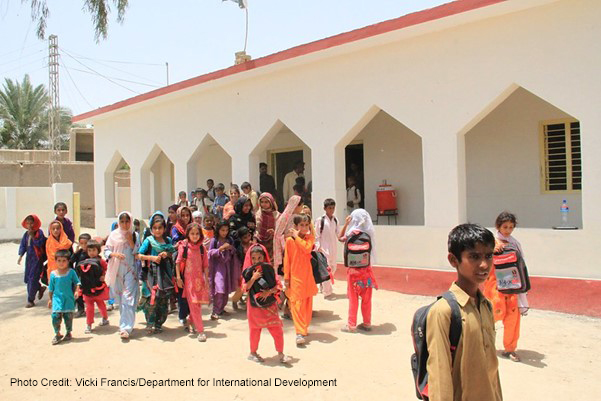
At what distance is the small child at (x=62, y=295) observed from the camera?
17.6 feet

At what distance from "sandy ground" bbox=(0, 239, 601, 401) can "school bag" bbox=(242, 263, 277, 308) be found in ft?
1.83

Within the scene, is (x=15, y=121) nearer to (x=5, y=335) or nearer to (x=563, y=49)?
(x=5, y=335)

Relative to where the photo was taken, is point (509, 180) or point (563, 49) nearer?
point (563, 49)

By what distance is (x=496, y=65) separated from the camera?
6414 millimetres

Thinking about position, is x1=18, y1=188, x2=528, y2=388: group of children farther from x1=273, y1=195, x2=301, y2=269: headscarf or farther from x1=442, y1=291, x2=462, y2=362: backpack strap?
x1=442, y1=291, x2=462, y2=362: backpack strap

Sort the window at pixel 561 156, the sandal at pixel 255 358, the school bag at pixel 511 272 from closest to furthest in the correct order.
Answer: the school bag at pixel 511 272 < the sandal at pixel 255 358 < the window at pixel 561 156

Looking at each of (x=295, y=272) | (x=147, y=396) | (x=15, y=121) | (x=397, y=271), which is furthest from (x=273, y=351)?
(x=15, y=121)

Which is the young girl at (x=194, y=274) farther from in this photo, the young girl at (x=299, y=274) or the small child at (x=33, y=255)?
the small child at (x=33, y=255)

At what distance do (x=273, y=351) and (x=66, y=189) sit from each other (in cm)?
1334

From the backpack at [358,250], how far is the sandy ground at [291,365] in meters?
0.76

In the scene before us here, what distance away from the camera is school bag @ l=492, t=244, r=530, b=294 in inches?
172

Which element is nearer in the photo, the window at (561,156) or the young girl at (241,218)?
the young girl at (241,218)

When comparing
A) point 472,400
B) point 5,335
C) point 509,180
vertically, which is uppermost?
point 509,180

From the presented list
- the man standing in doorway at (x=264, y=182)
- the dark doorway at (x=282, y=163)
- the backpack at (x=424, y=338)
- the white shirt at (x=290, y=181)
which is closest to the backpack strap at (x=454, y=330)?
the backpack at (x=424, y=338)
